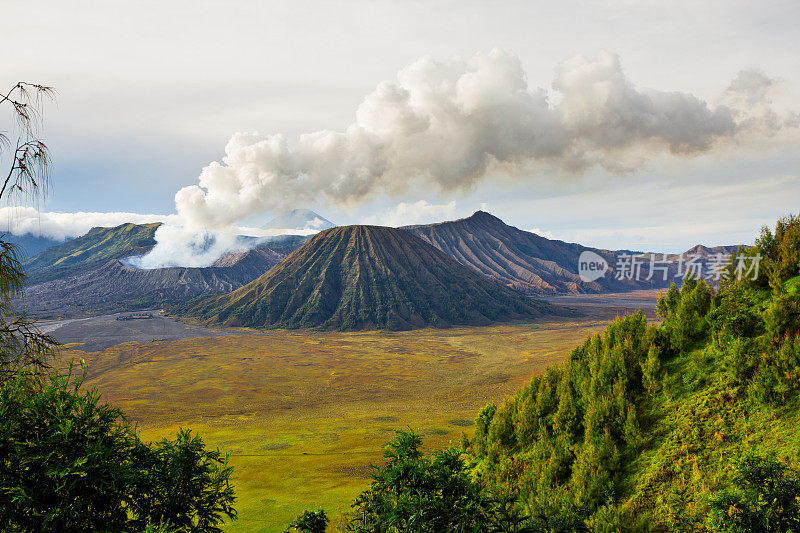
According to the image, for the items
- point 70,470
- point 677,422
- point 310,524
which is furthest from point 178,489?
point 677,422

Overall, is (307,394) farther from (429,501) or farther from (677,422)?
(429,501)

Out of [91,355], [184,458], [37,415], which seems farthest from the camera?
[91,355]

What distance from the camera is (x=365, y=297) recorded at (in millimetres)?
168000

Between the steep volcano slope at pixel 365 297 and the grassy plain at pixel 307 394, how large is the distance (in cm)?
2855

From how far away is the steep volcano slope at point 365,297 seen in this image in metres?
157

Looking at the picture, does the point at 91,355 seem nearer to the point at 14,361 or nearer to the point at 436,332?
the point at 436,332

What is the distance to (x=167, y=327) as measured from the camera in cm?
14325

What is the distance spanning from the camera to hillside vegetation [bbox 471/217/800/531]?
35.1ft

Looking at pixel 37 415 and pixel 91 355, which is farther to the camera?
pixel 91 355

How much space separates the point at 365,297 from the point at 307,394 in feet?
337

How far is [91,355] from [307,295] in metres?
82.8

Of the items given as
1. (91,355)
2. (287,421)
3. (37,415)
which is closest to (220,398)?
(287,421)

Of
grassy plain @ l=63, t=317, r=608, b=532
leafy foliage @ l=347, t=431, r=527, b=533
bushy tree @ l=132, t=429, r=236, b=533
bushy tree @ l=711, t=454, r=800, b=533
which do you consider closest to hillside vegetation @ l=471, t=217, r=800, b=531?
bushy tree @ l=711, t=454, r=800, b=533

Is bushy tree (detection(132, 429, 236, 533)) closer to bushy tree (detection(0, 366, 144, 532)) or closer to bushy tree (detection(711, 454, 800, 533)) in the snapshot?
bushy tree (detection(0, 366, 144, 532))
